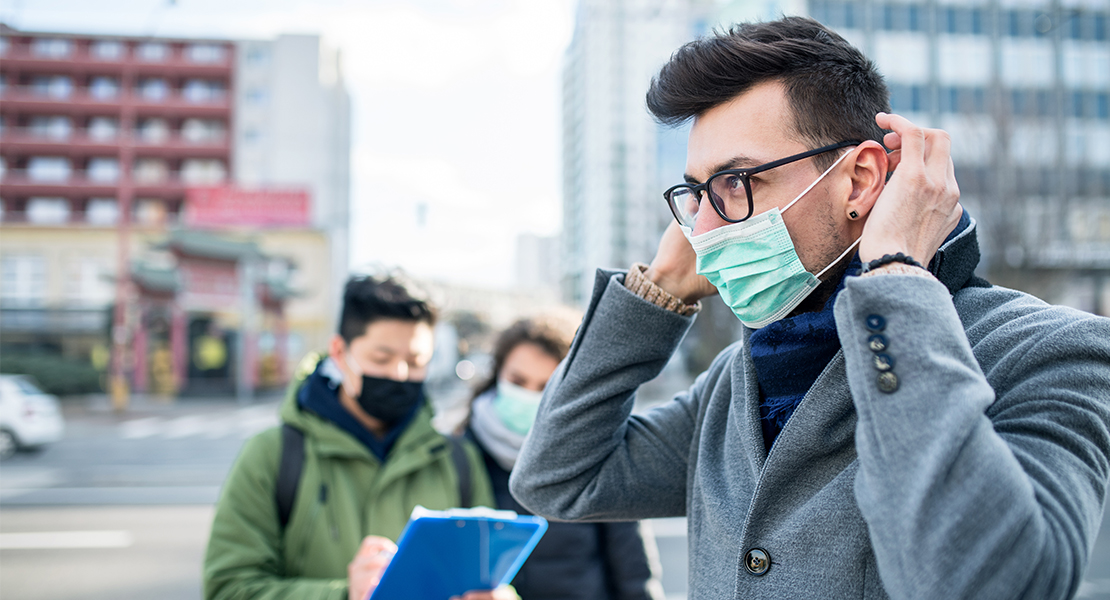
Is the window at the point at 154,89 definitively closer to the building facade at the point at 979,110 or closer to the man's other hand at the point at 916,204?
the building facade at the point at 979,110

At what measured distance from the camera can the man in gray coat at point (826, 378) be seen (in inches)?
34.9

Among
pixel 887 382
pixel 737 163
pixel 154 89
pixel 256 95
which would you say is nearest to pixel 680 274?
pixel 737 163

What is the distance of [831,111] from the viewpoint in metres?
1.30

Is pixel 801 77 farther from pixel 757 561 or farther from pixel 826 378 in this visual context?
pixel 757 561

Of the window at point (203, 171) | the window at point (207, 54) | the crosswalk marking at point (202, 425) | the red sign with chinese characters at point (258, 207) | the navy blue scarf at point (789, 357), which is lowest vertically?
the crosswalk marking at point (202, 425)

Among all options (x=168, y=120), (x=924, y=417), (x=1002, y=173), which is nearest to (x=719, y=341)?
(x=1002, y=173)

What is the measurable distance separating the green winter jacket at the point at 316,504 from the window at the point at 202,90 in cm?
4705

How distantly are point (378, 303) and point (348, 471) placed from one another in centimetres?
66

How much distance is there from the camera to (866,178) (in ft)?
4.20

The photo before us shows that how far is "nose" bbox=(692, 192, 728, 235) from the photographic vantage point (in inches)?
54.8

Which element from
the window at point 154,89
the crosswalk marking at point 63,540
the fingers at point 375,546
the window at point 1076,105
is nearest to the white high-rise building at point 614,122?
the window at point 154,89

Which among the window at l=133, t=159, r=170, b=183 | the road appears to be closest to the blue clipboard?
the road

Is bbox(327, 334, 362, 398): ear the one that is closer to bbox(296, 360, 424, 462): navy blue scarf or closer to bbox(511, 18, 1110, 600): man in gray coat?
bbox(296, 360, 424, 462): navy blue scarf

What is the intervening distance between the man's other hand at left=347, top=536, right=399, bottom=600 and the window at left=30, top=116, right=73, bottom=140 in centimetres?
5199
